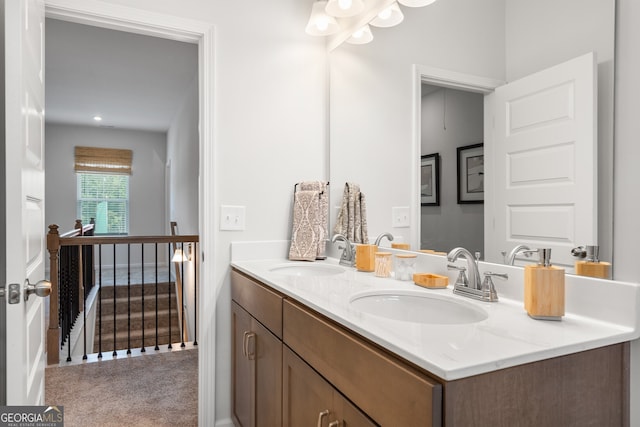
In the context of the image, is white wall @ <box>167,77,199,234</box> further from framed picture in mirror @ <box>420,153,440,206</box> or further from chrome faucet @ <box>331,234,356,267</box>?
framed picture in mirror @ <box>420,153,440,206</box>

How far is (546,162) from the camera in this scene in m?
1.09

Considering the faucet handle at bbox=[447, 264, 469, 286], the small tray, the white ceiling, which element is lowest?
the small tray

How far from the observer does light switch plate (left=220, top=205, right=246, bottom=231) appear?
1982 mm

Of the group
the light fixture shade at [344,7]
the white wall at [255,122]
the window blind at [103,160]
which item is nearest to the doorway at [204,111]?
the white wall at [255,122]

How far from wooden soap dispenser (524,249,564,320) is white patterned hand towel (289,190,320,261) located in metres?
1.20

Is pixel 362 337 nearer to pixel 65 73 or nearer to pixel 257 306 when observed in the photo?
pixel 257 306

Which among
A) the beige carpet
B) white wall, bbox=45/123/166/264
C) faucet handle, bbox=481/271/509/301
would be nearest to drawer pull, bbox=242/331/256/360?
the beige carpet

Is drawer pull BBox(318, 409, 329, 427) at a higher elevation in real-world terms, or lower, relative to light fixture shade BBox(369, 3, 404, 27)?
lower

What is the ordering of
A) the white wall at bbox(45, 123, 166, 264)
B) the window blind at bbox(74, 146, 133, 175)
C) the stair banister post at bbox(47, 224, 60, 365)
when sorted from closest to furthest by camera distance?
the stair banister post at bbox(47, 224, 60, 365) < the white wall at bbox(45, 123, 166, 264) < the window blind at bbox(74, 146, 133, 175)

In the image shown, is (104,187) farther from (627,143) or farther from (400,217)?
(627,143)

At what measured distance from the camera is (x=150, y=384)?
264cm

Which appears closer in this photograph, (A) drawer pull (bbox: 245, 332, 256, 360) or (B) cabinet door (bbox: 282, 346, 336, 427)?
(B) cabinet door (bbox: 282, 346, 336, 427)

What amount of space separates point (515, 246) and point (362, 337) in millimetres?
584

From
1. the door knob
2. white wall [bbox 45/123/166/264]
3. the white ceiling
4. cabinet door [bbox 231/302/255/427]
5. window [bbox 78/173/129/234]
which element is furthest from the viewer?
window [bbox 78/173/129/234]
